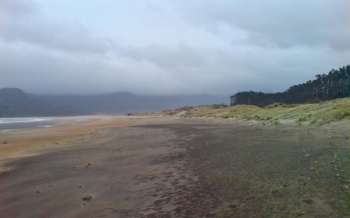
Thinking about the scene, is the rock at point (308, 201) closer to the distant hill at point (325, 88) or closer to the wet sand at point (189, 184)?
the wet sand at point (189, 184)

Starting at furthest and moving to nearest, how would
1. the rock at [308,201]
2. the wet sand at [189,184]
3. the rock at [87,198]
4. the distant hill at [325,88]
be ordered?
the distant hill at [325,88] < the rock at [87,198] < the wet sand at [189,184] < the rock at [308,201]

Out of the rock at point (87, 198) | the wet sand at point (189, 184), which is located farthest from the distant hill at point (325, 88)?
the rock at point (87, 198)

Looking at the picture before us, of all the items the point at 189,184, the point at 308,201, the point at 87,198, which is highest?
the point at 308,201

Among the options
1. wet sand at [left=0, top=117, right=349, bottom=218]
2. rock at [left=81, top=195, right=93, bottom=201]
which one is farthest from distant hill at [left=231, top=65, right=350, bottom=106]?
rock at [left=81, top=195, right=93, bottom=201]

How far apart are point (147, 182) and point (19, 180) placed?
917cm

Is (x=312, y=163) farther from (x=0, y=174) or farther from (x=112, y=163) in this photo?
(x=0, y=174)

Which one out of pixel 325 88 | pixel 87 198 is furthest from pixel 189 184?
pixel 325 88

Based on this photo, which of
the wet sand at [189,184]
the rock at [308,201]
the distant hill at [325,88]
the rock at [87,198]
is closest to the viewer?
the rock at [308,201]

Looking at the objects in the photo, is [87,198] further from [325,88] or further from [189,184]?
[325,88]

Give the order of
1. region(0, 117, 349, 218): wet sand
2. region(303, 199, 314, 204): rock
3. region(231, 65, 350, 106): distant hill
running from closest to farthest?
region(303, 199, 314, 204): rock
region(0, 117, 349, 218): wet sand
region(231, 65, 350, 106): distant hill

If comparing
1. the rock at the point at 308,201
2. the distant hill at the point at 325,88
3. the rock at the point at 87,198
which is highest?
the distant hill at the point at 325,88

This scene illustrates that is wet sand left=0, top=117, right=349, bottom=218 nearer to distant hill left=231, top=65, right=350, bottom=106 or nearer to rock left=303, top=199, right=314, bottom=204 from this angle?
rock left=303, top=199, right=314, bottom=204

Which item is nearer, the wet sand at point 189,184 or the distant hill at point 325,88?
the wet sand at point 189,184

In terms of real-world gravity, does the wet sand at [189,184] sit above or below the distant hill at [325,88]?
below
